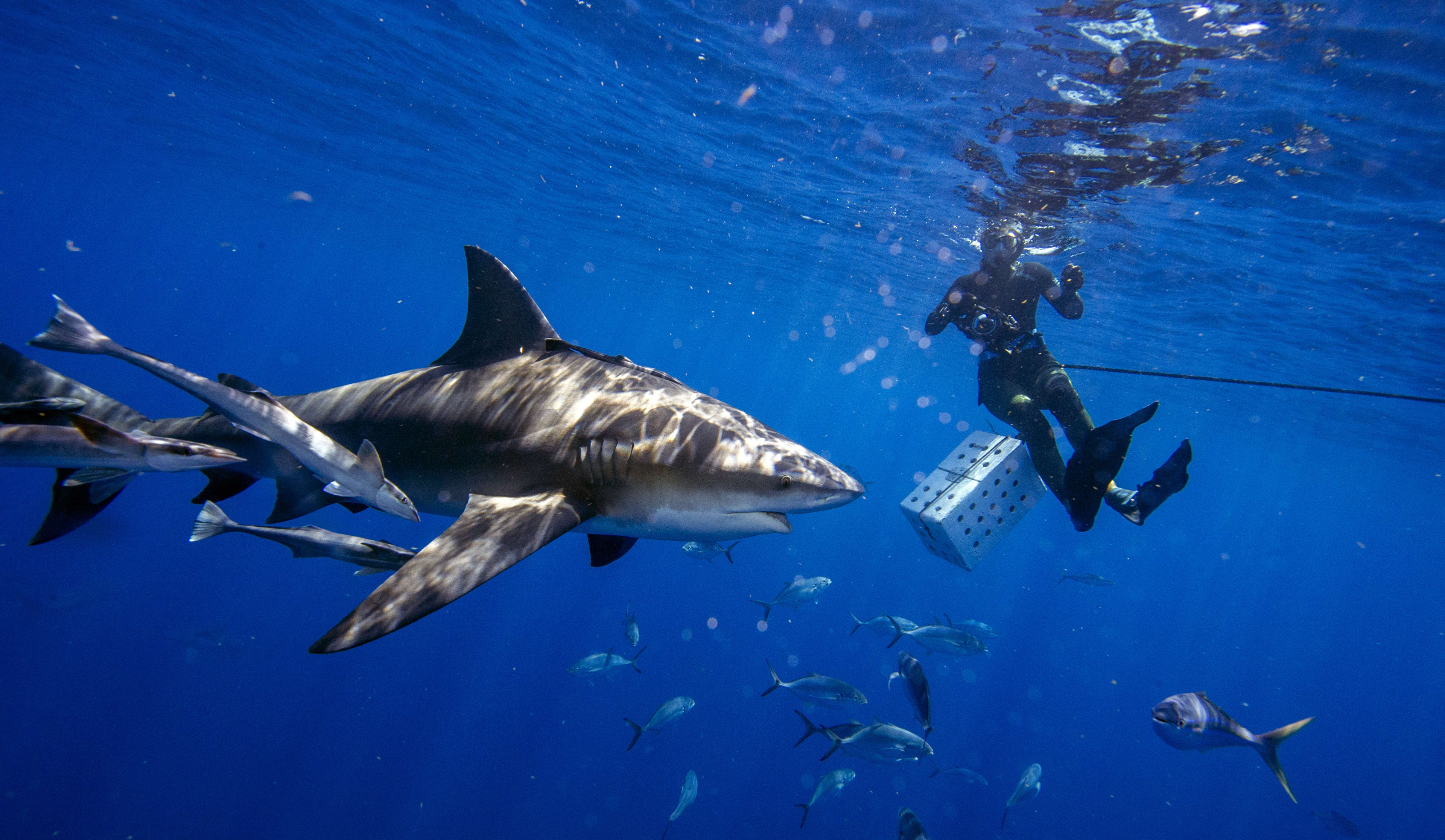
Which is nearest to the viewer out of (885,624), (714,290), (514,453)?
(514,453)

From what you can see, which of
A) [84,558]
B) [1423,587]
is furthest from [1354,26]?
[1423,587]

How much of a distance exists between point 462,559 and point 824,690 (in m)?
8.25

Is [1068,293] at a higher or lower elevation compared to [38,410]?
higher

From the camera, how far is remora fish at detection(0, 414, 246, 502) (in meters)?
2.11

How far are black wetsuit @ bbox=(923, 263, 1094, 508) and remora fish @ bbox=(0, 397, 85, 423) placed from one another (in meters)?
7.19

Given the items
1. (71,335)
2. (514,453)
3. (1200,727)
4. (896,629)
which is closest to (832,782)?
(896,629)

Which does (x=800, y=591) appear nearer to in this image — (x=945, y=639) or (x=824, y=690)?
(x=824, y=690)

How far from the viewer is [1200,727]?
241 inches

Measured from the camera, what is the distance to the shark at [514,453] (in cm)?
247

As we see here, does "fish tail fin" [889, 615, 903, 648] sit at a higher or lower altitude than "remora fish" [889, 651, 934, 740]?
lower

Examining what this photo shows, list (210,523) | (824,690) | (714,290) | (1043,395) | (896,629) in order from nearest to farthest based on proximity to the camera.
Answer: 1. (210,523)
2. (1043,395)
3. (824,690)
4. (896,629)
5. (714,290)

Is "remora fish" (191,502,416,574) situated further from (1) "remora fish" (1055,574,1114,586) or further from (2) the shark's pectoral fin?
(1) "remora fish" (1055,574,1114,586)

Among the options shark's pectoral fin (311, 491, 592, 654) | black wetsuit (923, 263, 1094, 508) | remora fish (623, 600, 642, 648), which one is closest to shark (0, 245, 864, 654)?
shark's pectoral fin (311, 491, 592, 654)

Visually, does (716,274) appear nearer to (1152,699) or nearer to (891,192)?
(891,192)
